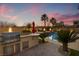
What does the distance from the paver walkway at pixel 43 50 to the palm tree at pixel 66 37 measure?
10cm

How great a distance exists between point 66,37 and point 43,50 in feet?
1.05

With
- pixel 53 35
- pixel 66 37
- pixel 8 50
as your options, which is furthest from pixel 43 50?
pixel 8 50

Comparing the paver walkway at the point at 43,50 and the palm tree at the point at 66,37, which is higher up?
the palm tree at the point at 66,37

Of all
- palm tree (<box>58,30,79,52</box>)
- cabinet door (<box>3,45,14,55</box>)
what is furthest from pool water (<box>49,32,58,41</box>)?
cabinet door (<box>3,45,14,55</box>)

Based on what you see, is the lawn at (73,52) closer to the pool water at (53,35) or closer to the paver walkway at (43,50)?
the paver walkway at (43,50)

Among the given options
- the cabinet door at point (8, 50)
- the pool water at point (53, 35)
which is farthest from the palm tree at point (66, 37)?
the cabinet door at point (8, 50)

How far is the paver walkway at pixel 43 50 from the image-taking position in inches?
62.8

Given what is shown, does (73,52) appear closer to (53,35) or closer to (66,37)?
(66,37)

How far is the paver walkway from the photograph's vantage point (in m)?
1.59

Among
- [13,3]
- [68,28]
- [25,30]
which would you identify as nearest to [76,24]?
[68,28]

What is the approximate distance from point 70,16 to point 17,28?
66cm

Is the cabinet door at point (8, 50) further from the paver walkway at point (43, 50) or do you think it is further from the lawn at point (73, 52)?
the lawn at point (73, 52)

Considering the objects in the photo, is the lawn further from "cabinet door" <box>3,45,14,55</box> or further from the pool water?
"cabinet door" <box>3,45,14,55</box>

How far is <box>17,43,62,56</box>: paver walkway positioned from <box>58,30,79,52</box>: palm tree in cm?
10
